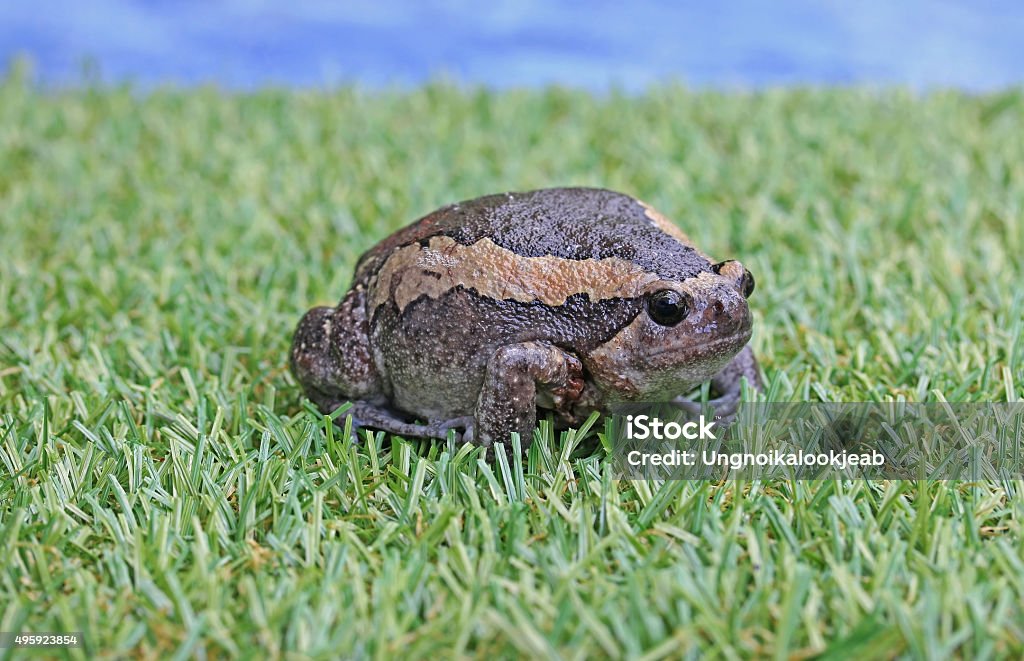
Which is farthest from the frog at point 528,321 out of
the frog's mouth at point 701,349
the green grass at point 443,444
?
the green grass at point 443,444

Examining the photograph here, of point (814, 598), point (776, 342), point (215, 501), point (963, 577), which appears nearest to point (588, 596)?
point (814, 598)

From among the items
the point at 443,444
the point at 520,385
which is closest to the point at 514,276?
the point at 520,385

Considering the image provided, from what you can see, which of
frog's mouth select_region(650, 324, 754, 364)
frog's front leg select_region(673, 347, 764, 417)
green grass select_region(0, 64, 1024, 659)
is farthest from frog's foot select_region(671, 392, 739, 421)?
A: frog's mouth select_region(650, 324, 754, 364)

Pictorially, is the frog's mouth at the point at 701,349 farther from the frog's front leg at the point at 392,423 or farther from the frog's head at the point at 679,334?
the frog's front leg at the point at 392,423

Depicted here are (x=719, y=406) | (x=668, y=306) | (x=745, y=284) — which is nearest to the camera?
(x=668, y=306)

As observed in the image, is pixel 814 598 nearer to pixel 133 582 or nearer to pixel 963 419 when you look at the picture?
pixel 963 419

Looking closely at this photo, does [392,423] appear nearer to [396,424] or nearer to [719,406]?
[396,424]

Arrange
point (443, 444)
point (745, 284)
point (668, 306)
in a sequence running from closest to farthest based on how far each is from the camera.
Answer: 1. point (668, 306)
2. point (745, 284)
3. point (443, 444)
